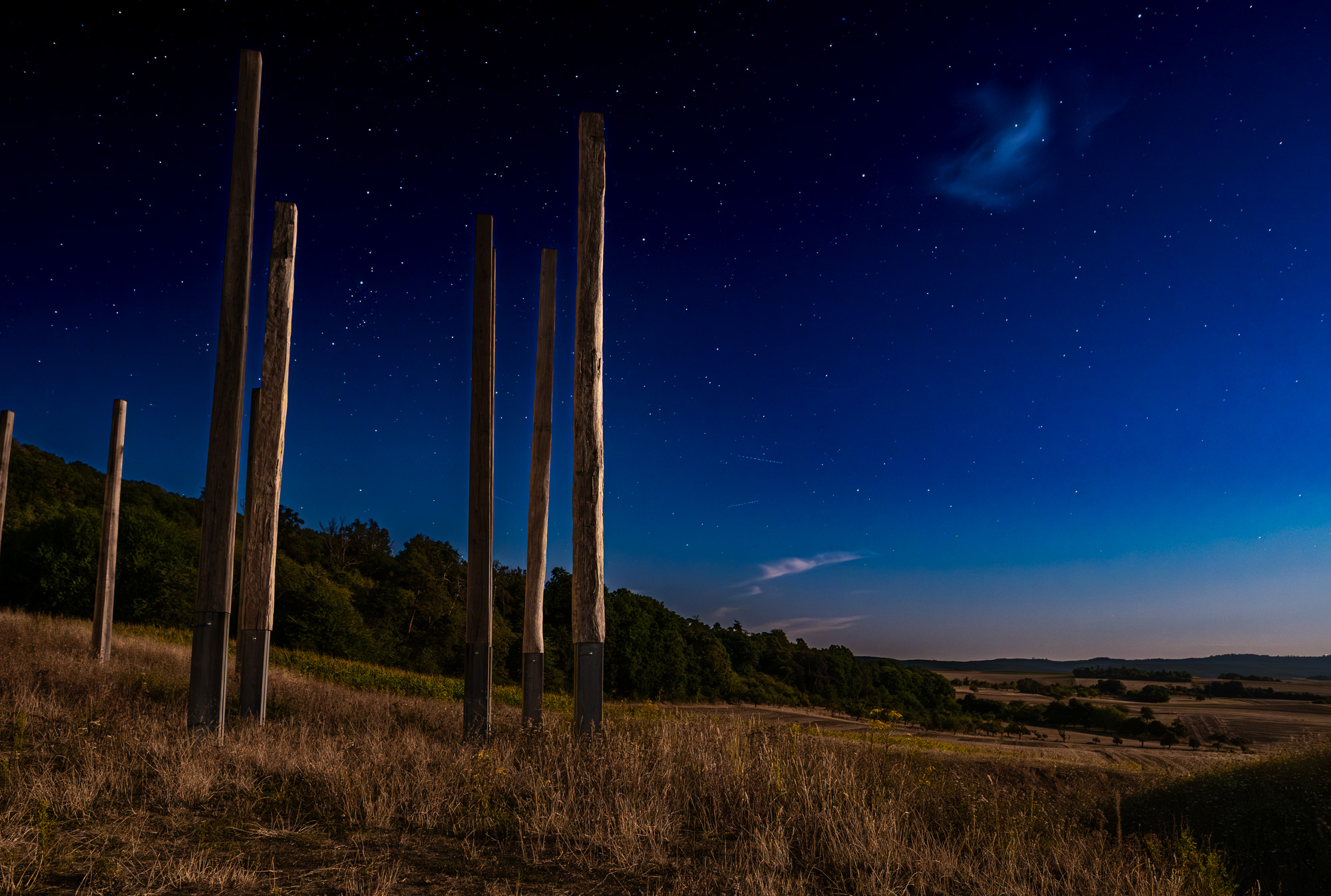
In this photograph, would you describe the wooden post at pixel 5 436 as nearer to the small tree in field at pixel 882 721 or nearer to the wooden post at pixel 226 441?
the wooden post at pixel 226 441

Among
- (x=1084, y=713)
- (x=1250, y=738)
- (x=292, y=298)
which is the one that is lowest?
(x=1084, y=713)

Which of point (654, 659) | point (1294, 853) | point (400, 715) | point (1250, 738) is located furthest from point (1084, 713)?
point (400, 715)

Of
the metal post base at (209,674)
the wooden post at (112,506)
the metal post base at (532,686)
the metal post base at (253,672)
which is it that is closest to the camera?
the metal post base at (209,674)

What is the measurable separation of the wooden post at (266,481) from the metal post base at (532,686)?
349 centimetres

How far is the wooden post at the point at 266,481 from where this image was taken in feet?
30.4

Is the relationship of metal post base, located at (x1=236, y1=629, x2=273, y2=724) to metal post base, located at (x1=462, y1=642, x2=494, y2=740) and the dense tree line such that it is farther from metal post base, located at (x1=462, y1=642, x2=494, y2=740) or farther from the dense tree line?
the dense tree line

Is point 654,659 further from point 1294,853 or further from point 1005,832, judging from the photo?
point 1005,832

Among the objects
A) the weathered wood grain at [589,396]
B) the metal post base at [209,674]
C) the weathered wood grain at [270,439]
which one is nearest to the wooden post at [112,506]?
the weathered wood grain at [270,439]

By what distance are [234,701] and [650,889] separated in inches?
386

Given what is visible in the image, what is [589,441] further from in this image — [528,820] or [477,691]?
[528,820]

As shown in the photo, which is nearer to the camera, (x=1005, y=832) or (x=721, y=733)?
(x=1005, y=832)

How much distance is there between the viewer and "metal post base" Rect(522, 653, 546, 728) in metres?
10.8

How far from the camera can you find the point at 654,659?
58.2m

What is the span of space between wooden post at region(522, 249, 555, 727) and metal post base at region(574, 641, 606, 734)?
2541 mm
